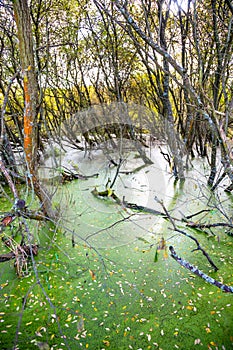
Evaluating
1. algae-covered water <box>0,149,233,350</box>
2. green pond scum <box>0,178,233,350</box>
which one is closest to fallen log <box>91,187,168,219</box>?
algae-covered water <box>0,149,233,350</box>

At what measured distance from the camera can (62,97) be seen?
640 cm

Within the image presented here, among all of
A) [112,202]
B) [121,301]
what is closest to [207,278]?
[121,301]

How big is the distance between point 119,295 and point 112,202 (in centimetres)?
190

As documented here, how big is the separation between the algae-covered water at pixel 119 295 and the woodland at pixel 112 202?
1cm

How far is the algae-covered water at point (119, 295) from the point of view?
1800 millimetres

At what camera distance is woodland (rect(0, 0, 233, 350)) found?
1840 millimetres

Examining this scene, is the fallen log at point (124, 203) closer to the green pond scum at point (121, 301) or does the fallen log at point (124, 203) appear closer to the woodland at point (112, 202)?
the woodland at point (112, 202)

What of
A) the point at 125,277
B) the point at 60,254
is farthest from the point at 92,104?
the point at 125,277

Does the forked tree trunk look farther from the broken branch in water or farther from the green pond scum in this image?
the broken branch in water

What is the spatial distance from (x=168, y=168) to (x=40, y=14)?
11.2 ft

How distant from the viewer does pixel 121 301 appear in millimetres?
2137

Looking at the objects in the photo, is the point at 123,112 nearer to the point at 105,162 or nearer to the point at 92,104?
the point at 92,104

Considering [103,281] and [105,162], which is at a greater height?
[105,162]

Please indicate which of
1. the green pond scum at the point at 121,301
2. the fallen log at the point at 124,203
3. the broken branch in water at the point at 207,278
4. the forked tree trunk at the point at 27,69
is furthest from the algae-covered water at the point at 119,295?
the forked tree trunk at the point at 27,69
